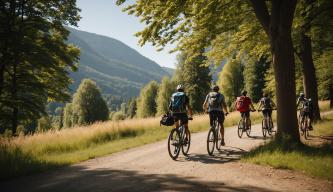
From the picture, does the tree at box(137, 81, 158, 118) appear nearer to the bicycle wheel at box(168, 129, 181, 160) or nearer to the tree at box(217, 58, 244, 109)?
the tree at box(217, 58, 244, 109)

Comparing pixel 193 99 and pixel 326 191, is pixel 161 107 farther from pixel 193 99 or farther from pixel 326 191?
pixel 326 191

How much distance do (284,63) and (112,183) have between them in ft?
21.3

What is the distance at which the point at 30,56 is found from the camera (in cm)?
1858

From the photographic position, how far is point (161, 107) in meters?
62.8

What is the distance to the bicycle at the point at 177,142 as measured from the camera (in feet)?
32.7

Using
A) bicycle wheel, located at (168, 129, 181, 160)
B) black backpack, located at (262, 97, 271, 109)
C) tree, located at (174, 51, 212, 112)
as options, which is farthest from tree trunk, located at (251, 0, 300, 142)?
tree, located at (174, 51, 212, 112)

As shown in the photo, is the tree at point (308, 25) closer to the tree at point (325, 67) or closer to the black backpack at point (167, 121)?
the black backpack at point (167, 121)

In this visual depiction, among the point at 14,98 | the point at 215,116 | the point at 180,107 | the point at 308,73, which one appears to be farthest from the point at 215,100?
the point at 14,98

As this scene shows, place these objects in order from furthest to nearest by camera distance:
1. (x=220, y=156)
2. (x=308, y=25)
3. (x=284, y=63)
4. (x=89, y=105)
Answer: (x=89, y=105) → (x=308, y=25) → (x=220, y=156) → (x=284, y=63)

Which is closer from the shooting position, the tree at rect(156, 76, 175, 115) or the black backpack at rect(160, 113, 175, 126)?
the black backpack at rect(160, 113, 175, 126)

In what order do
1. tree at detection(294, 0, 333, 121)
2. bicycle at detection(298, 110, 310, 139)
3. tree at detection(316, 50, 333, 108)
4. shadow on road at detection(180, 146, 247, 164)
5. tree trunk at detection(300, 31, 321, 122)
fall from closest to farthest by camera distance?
shadow on road at detection(180, 146, 247, 164) → tree at detection(294, 0, 333, 121) → bicycle at detection(298, 110, 310, 139) → tree trunk at detection(300, 31, 321, 122) → tree at detection(316, 50, 333, 108)

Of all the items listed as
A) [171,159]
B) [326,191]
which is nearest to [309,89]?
[171,159]

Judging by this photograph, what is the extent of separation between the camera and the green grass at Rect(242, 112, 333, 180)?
24.0 ft

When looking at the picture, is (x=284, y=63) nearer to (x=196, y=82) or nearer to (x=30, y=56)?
(x=30, y=56)
